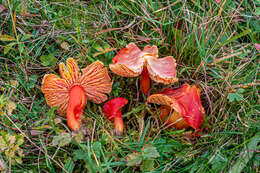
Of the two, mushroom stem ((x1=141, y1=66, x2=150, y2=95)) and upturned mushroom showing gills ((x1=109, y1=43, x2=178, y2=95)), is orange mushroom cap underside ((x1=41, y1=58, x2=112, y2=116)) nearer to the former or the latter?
upturned mushroom showing gills ((x1=109, y1=43, x2=178, y2=95))

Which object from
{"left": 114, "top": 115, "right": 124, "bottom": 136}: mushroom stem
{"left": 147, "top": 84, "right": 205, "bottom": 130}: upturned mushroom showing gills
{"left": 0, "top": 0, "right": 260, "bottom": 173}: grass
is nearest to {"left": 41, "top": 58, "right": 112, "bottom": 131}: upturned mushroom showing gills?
{"left": 0, "top": 0, "right": 260, "bottom": 173}: grass

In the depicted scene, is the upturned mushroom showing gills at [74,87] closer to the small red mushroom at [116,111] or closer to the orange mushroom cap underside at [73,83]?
the orange mushroom cap underside at [73,83]

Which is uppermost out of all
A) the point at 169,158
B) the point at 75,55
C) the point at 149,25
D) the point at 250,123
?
the point at 149,25

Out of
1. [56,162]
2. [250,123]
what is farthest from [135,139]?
[250,123]

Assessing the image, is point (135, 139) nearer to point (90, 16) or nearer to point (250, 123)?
point (250, 123)

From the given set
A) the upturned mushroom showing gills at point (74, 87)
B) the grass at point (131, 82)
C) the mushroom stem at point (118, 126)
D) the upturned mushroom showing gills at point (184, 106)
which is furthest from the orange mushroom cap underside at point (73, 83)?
the upturned mushroom showing gills at point (184, 106)

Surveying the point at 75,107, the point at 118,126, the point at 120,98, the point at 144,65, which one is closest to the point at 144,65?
the point at 144,65

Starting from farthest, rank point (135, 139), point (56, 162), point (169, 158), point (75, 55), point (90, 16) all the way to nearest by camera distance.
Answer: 1. point (90, 16)
2. point (75, 55)
3. point (135, 139)
4. point (169, 158)
5. point (56, 162)
